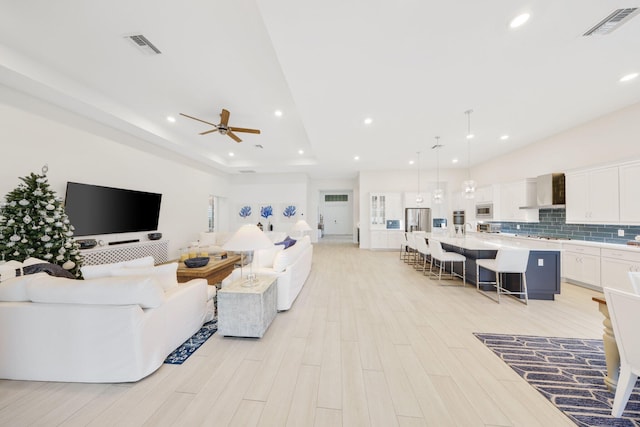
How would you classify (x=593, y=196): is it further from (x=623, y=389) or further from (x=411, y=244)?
(x=623, y=389)

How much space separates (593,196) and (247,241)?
602cm

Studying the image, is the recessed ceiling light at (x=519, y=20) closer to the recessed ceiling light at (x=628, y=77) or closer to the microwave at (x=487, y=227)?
the recessed ceiling light at (x=628, y=77)

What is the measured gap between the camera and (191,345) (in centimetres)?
224

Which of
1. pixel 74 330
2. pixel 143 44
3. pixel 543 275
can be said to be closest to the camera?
pixel 74 330

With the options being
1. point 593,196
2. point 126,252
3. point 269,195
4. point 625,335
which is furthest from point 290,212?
point 625,335

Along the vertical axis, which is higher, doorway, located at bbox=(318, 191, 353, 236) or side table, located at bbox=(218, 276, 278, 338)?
doorway, located at bbox=(318, 191, 353, 236)

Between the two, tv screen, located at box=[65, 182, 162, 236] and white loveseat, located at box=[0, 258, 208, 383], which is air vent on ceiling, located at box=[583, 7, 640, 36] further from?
tv screen, located at box=[65, 182, 162, 236]

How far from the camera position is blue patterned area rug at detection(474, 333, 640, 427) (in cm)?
148

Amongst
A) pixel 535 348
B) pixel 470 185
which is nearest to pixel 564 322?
pixel 535 348

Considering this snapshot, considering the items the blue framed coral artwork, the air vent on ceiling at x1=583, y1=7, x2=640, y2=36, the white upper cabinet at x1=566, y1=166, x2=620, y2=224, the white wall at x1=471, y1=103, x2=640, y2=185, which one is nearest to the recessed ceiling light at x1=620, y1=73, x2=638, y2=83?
the white wall at x1=471, y1=103, x2=640, y2=185

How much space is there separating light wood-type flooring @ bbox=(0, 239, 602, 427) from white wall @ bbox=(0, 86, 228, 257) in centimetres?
331

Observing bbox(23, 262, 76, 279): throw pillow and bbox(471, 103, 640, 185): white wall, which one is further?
bbox(471, 103, 640, 185): white wall

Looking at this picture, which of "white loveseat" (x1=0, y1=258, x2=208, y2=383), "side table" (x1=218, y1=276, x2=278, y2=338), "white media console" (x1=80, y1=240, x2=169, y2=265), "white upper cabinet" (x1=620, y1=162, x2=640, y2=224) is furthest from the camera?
"white media console" (x1=80, y1=240, x2=169, y2=265)

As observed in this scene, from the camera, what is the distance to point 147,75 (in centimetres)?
320
